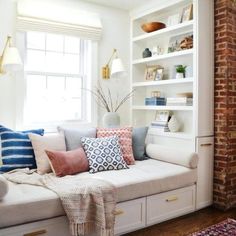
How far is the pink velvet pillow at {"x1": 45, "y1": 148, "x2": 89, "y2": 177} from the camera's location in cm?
269

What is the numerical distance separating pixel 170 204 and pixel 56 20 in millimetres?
2498

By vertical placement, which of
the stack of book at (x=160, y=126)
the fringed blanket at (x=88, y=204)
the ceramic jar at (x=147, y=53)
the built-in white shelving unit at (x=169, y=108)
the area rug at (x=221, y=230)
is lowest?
the area rug at (x=221, y=230)

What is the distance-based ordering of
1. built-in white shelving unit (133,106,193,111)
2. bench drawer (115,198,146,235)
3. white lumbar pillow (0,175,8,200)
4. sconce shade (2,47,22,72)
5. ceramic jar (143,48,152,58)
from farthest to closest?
ceramic jar (143,48,152,58)
built-in white shelving unit (133,106,193,111)
sconce shade (2,47,22,72)
bench drawer (115,198,146,235)
white lumbar pillow (0,175,8,200)

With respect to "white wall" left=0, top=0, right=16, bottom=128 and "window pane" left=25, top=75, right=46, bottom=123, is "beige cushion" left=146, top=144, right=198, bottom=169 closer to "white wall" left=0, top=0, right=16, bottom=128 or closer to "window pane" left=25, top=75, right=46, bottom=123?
"window pane" left=25, top=75, right=46, bottom=123

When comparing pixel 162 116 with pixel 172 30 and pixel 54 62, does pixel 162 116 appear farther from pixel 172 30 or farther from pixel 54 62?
pixel 54 62

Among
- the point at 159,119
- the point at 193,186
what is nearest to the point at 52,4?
the point at 159,119

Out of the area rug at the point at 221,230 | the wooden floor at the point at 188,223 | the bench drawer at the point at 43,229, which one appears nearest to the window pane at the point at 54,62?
the bench drawer at the point at 43,229

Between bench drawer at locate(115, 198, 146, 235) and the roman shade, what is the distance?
2196 millimetres

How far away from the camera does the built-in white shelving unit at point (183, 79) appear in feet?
10.7

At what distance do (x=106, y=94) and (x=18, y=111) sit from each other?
125 cm

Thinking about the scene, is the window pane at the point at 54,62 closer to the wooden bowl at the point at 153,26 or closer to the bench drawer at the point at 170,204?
the wooden bowl at the point at 153,26

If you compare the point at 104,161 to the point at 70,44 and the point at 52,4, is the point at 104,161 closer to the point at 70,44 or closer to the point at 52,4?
the point at 70,44

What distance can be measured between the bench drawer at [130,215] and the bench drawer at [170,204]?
0.08 metres

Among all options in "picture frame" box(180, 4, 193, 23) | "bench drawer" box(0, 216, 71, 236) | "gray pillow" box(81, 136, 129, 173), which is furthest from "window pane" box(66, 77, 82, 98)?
"bench drawer" box(0, 216, 71, 236)
